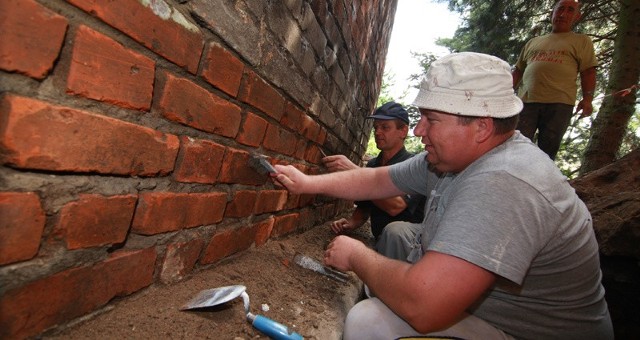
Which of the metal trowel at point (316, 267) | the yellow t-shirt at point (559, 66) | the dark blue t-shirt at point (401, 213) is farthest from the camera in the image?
the yellow t-shirt at point (559, 66)

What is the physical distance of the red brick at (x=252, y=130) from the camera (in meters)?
1.29

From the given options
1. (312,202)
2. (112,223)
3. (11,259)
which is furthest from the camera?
(312,202)

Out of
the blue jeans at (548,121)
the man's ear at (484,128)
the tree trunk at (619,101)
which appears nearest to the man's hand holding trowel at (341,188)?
the man's ear at (484,128)

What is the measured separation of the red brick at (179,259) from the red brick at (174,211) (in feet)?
0.22

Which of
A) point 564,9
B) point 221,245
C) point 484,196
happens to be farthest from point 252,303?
point 564,9

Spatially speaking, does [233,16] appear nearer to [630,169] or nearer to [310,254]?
[310,254]

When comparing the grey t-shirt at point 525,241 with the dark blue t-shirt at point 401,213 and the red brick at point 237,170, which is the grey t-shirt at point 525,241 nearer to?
the red brick at point 237,170

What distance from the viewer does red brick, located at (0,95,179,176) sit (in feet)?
2.02

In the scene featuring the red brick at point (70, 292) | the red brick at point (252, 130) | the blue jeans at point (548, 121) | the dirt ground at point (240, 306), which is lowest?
the dirt ground at point (240, 306)

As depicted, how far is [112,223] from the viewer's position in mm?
844

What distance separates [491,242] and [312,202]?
147 cm

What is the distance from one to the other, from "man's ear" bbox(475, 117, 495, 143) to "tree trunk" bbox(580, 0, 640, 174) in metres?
3.88

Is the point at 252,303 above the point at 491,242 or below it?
below

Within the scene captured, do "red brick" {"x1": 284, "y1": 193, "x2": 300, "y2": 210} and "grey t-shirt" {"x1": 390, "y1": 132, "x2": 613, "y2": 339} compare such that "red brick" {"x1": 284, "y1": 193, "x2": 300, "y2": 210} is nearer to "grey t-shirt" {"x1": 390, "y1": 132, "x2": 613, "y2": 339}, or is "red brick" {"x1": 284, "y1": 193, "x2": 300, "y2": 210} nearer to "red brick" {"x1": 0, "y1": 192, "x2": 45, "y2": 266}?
"grey t-shirt" {"x1": 390, "y1": 132, "x2": 613, "y2": 339}
